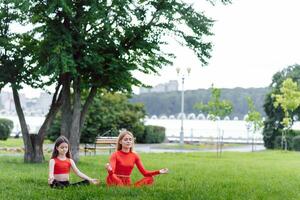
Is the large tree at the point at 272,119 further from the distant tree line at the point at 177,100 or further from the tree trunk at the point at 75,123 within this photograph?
the tree trunk at the point at 75,123

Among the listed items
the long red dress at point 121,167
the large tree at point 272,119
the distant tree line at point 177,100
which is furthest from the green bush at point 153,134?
the long red dress at point 121,167

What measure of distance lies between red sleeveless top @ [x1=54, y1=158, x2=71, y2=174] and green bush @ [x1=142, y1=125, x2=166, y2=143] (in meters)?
39.0

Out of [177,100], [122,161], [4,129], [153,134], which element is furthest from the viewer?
[177,100]

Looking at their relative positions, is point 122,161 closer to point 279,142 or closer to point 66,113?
point 66,113

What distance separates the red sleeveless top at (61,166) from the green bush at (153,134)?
128 ft

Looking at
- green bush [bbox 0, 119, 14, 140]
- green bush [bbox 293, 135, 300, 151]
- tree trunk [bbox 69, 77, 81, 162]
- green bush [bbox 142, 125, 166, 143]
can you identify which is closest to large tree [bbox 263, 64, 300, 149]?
green bush [bbox 293, 135, 300, 151]

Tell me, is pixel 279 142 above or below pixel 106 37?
below

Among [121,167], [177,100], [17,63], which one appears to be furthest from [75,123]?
[177,100]

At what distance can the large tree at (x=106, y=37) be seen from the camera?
1644cm

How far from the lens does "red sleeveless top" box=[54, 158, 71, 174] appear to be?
951 cm

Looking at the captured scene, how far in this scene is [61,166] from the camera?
375 inches

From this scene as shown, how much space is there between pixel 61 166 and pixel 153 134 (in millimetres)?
40249

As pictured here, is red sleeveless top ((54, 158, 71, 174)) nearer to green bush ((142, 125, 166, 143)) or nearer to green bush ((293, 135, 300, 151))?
green bush ((293, 135, 300, 151))

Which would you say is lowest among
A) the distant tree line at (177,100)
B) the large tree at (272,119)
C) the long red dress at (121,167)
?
the long red dress at (121,167)
